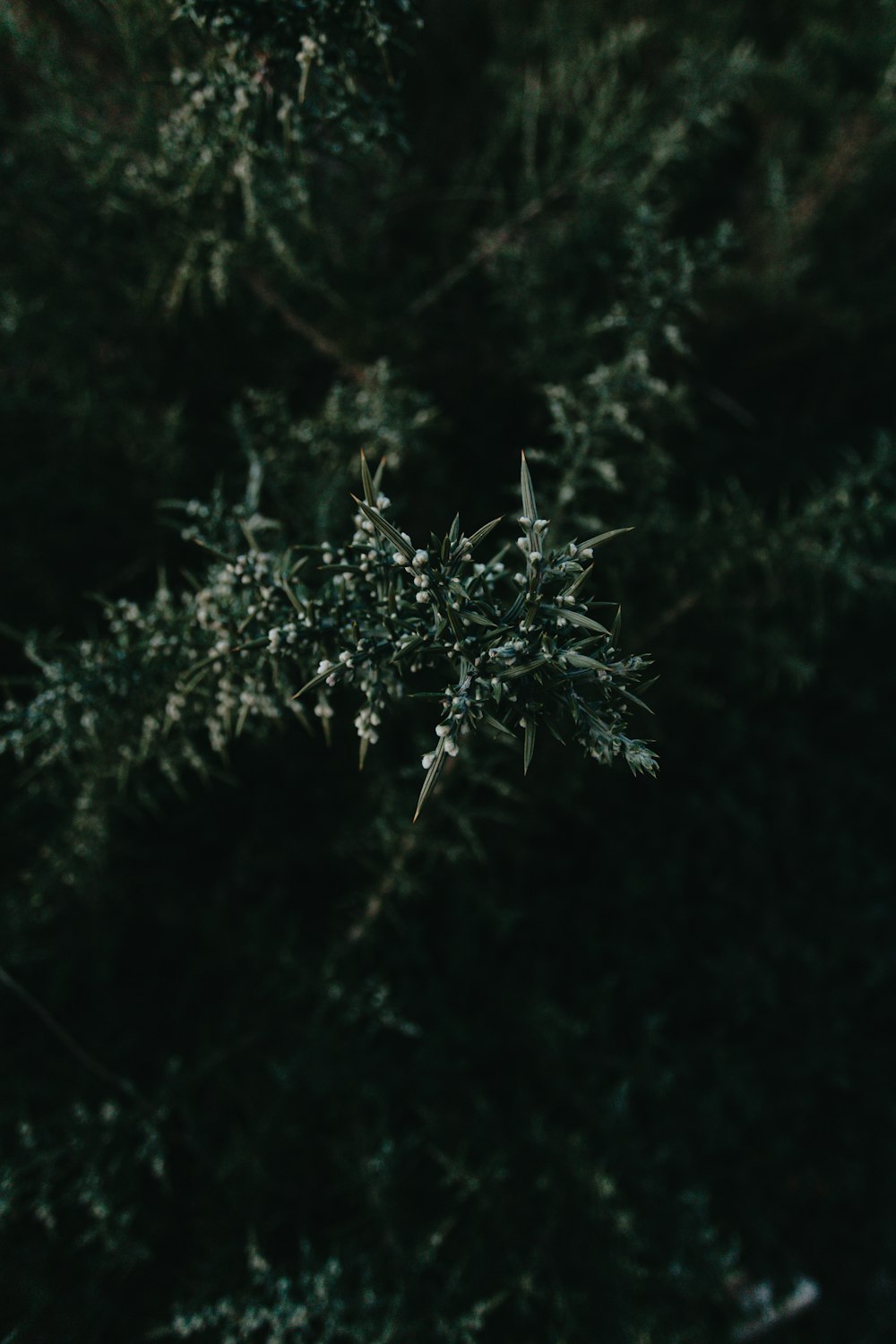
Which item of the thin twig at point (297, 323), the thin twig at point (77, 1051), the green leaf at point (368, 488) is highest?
the thin twig at point (297, 323)

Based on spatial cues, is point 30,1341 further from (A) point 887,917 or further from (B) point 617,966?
(A) point 887,917

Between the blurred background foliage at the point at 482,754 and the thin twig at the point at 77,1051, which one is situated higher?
the blurred background foliage at the point at 482,754

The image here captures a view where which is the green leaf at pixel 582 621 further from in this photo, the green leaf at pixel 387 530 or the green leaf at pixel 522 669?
the green leaf at pixel 387 530

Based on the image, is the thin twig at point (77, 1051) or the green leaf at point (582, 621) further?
the thin twig at point (77, 1051)

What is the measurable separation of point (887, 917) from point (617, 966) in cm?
126

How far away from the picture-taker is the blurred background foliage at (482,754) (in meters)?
2.23

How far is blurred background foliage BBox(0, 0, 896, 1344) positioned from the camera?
2232mm

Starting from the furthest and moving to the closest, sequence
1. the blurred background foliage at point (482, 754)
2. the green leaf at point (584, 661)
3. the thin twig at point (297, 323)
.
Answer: the thin twig at point (297, 323), the blurred background foliage at point (482, 754), the green leaf at point (584, 661)

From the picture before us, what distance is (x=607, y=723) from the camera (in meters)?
1.18

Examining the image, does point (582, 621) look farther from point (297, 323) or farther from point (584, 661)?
point (297, 323)

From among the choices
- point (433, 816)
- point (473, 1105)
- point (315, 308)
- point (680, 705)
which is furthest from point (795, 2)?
point (473, 1105)

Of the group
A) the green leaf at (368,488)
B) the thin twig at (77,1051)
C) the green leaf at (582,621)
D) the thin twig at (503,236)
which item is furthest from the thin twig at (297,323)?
the thin twig at (77,1051)

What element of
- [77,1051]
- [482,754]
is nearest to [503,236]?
[482,754]

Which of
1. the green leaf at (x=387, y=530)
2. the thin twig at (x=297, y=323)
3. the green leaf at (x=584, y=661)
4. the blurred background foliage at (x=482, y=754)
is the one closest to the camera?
the green leaf at (x=584, y=661)
